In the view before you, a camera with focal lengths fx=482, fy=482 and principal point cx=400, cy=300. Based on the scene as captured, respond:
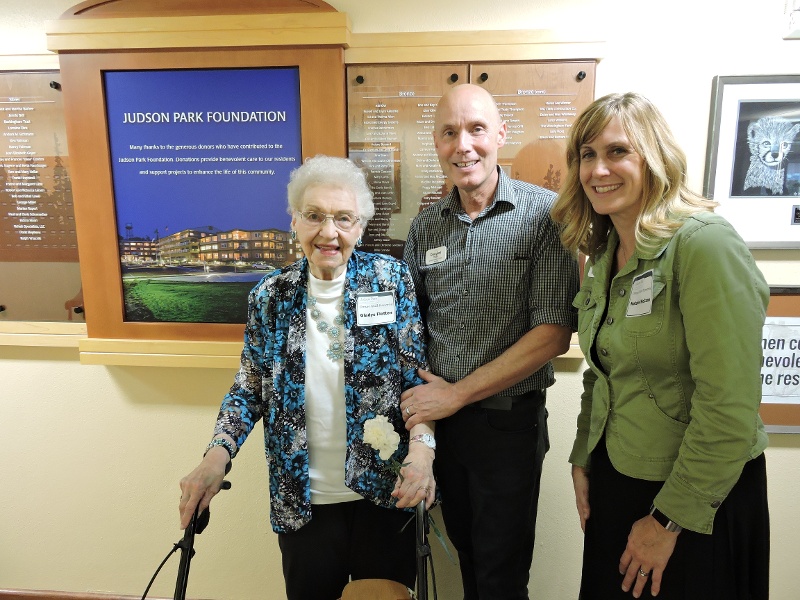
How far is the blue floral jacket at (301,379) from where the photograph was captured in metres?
1.41

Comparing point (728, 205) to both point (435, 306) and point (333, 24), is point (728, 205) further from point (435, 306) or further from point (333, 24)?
point (333, 24)

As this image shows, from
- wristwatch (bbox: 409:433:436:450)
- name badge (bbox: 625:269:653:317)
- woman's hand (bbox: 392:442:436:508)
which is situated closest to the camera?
name badge (bbox: 625:269:653:317)

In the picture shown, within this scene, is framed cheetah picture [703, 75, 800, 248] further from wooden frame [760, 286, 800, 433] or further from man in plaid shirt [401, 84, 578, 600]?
man in plaid shirt [401, 84, 578, 600]

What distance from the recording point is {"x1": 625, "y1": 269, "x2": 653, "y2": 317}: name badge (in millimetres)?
1101

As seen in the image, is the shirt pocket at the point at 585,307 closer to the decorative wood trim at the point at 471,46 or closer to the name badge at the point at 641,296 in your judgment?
the name badge at the point at 641,296

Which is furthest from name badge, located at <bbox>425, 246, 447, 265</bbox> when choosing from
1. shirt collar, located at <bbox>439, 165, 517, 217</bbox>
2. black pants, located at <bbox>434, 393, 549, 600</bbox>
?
black pants, located at <bbox>434, 393, 549, 600</bbox>

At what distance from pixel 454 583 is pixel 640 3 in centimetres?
252

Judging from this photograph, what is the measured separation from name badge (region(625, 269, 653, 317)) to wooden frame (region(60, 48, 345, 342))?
1207 mm

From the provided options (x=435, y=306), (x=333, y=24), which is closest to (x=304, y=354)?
(x=435, y=306)

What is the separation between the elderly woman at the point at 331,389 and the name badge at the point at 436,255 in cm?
16

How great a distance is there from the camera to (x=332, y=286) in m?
1.46

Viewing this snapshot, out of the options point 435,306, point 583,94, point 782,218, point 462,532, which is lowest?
point 462,532

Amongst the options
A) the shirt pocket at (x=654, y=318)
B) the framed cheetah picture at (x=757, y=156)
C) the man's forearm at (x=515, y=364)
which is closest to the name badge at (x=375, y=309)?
the man's forearm at (x=515, y=364)

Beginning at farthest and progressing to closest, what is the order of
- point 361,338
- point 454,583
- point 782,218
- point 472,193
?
point 454,583 < point 782,218 < point 472,193 < point 361,338
